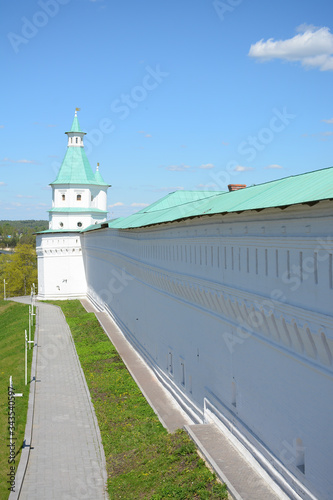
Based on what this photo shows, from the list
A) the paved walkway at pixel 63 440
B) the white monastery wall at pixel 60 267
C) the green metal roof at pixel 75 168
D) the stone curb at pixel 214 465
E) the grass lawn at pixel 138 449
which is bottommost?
the paved walkway at pixel 63 440

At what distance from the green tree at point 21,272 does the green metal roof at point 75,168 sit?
17217mm

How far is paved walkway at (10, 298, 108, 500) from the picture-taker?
9992 mm

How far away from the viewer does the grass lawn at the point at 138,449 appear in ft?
28.8

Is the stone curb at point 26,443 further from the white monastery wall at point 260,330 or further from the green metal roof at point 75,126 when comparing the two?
the green metal roof at point 75,126

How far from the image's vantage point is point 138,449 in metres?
11.2

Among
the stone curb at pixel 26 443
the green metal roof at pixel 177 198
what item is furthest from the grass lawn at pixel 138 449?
the green metal roof at pixel 177 198

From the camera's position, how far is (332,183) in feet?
24.0

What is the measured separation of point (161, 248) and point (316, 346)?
8.89 metres

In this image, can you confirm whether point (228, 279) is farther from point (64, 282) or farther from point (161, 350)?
point (64, 282)

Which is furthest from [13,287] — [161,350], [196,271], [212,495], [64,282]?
[212,495]

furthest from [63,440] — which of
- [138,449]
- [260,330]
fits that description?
[260,330]

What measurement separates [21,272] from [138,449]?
43.9 meters

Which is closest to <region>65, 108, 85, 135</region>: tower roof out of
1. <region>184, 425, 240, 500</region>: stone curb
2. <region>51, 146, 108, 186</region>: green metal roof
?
<region>51, 146, 108, 186</region>: green metal roof

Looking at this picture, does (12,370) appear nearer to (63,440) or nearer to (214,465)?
(63,440)
